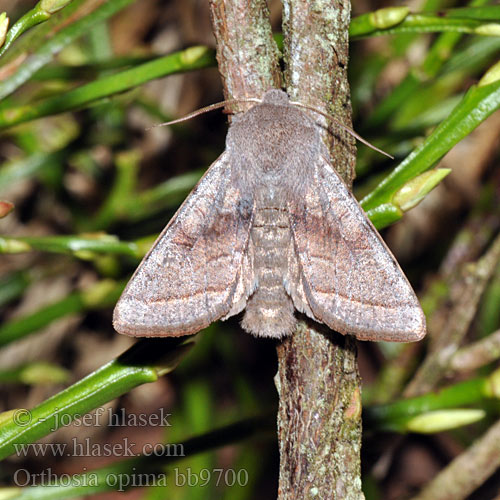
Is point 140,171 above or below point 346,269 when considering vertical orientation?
above

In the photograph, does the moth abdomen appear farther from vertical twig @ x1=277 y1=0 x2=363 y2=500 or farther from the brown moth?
vertical twig @ x1=277 y1=0 x2=363 y2=500

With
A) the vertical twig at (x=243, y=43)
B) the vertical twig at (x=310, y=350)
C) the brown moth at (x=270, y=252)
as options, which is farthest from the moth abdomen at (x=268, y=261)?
the vertical twig at (x=243, y=43)

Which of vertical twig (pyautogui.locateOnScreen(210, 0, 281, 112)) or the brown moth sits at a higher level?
vertical twig (pyautogui.locateOnScreen(210, 0, 281, 112))

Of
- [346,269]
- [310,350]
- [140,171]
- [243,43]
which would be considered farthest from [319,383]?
[140,171]

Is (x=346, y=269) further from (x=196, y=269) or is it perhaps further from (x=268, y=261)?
(x=196, y=269)

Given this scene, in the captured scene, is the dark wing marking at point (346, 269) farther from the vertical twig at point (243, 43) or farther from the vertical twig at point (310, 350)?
the vertical twig at point (243, 43)

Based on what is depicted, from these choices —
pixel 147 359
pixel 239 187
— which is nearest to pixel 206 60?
pixel 239 187

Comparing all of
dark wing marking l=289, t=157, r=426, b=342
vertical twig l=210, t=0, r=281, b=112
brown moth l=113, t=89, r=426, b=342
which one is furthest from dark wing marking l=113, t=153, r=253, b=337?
vertical twig l=210, t=0, r=281, b=112
